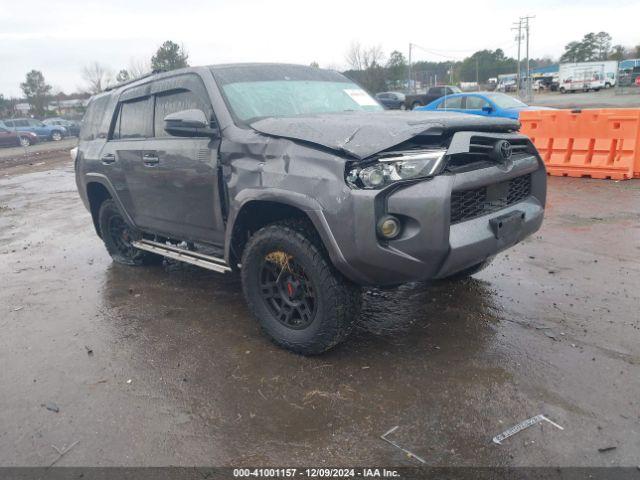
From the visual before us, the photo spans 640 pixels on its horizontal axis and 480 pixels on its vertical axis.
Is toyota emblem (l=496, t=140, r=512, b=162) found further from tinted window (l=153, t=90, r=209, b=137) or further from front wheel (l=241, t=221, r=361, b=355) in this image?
tinted window (l=153, t=90, r=209, b=137)

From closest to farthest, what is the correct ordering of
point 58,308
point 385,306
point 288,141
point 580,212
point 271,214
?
point 288,141 → point 271,214 → point 385,306 → point 58,308 → point 580,212

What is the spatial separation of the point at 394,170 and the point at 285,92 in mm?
1596

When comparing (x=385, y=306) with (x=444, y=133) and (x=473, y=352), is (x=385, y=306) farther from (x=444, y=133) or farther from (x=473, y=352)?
(x=444, y=133)

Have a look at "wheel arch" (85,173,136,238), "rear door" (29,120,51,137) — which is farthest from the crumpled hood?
"rear door" (29,120,51,137)

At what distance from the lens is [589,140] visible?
28.6 feet

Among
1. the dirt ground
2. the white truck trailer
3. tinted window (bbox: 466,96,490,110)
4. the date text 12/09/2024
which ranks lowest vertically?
the date text 12/09/2024

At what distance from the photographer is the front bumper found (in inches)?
107

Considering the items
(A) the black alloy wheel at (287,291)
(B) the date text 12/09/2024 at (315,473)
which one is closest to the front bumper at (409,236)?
(A) the black alloy wheel at (287,291)

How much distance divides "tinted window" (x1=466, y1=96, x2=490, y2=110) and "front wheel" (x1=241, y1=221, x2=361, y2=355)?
11992mm

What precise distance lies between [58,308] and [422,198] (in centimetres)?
359

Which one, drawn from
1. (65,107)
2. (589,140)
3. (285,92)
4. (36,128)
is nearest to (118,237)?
(285,92)

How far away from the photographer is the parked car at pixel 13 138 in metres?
28.1

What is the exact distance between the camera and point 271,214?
3.48 meters

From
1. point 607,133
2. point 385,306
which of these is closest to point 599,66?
point 607,133
